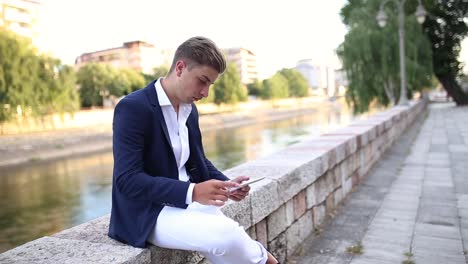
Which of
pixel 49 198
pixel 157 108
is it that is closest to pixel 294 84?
pixel 49 198

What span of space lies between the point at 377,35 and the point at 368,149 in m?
14.6

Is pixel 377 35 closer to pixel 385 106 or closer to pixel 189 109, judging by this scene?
pixel 385 106

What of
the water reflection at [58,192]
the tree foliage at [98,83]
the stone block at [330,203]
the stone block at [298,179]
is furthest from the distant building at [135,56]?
the stone block at [298,179]

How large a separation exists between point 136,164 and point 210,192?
32cm

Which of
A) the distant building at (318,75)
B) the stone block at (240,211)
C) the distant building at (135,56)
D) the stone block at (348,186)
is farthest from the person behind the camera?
the distant building at (318,75)

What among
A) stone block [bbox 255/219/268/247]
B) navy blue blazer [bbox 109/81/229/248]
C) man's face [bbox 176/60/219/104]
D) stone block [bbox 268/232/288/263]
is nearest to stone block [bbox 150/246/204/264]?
navy blue blazer [bbox 109/81/229/248]

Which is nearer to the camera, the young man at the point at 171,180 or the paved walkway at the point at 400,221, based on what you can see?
the young man at the point at 171,180

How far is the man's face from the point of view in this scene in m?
1.74

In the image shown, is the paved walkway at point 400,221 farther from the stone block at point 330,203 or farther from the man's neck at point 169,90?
the man's neck at point 169,90

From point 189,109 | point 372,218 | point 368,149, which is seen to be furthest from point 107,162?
point 189,109

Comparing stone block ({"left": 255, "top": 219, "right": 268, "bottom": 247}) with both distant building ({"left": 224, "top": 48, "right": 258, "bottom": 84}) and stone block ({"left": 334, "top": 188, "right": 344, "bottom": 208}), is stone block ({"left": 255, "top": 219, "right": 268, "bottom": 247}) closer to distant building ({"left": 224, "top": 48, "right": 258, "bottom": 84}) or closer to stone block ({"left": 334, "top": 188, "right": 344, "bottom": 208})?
stone block ({"left": 334, "top": 188, "right": 344, "bottom": 208})

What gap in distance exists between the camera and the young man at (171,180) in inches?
63.6

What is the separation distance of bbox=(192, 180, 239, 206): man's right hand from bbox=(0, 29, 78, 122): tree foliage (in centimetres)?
2407

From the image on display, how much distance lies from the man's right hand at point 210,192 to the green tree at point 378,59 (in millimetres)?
18756
